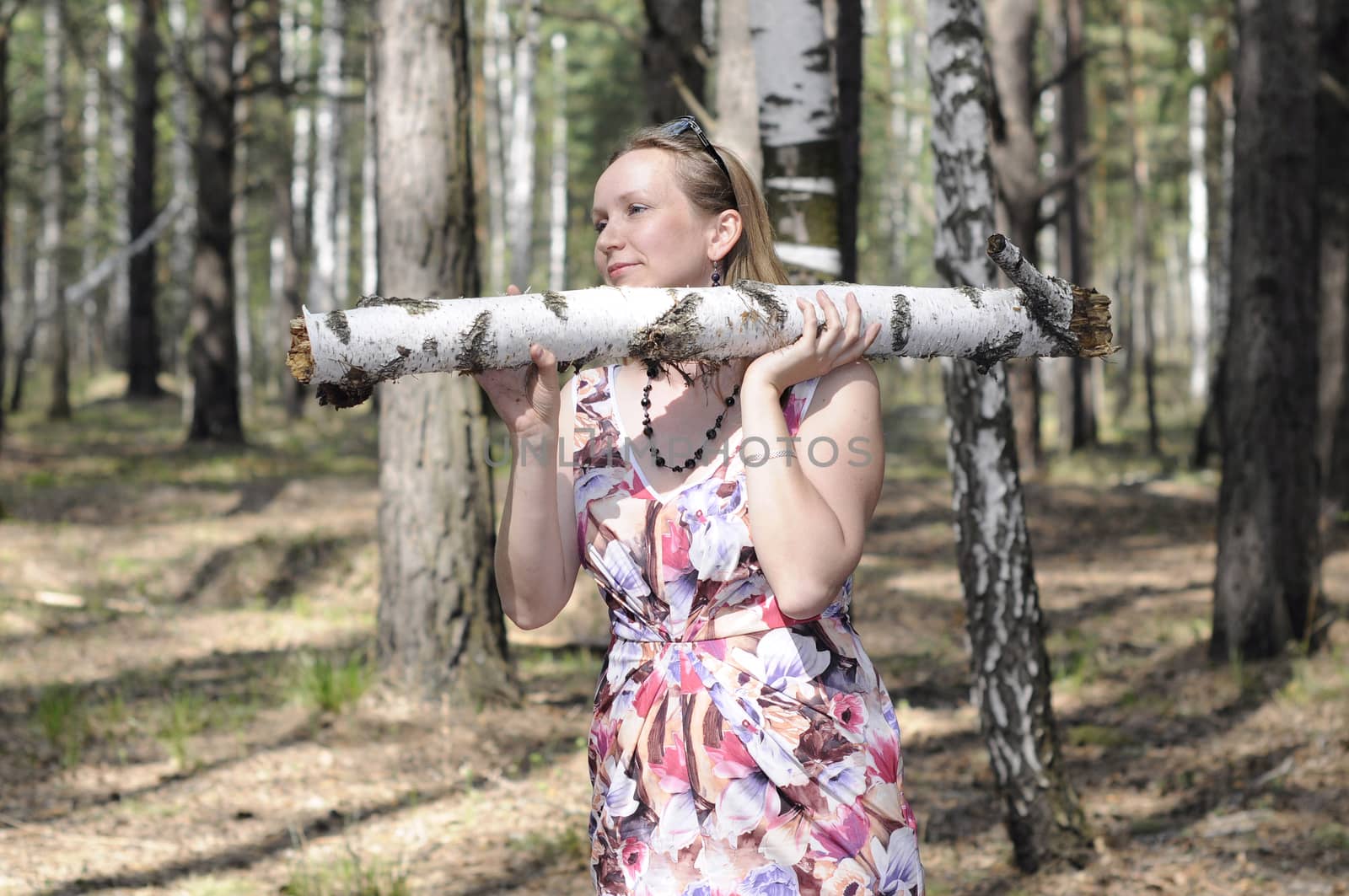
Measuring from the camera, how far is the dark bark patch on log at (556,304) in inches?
77.0

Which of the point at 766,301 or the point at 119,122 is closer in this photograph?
the point at 766,301

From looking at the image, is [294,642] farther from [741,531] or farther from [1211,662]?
[741,531]

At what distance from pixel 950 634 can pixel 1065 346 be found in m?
5.97

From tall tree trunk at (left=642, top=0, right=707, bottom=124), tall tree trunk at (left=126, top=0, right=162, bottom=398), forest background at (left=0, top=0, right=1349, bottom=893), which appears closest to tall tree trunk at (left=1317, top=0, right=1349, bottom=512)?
forest background at (left=0, top=0, right=1349, bottom=893)

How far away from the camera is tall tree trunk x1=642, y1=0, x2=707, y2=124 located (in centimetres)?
819

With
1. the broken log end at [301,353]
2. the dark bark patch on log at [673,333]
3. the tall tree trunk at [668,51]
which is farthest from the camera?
the tall tree trunk at [668,51]

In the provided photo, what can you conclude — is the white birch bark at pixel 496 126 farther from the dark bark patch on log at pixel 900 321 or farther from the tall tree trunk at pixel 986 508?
the dark bark patch on log at pixel 900 321

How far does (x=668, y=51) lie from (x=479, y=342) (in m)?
6.81

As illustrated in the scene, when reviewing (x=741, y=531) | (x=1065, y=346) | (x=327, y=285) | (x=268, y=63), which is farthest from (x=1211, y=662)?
(x=327, y=285)

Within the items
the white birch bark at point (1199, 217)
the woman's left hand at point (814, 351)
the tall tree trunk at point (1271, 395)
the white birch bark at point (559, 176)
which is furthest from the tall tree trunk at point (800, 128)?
the white birch bark at point (1199, 217)

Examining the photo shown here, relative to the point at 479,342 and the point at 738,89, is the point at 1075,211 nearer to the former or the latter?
the point at 738,89

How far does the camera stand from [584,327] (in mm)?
1968

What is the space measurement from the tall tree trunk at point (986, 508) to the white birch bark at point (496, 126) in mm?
18319

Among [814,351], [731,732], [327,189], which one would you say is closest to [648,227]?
[814,351]
